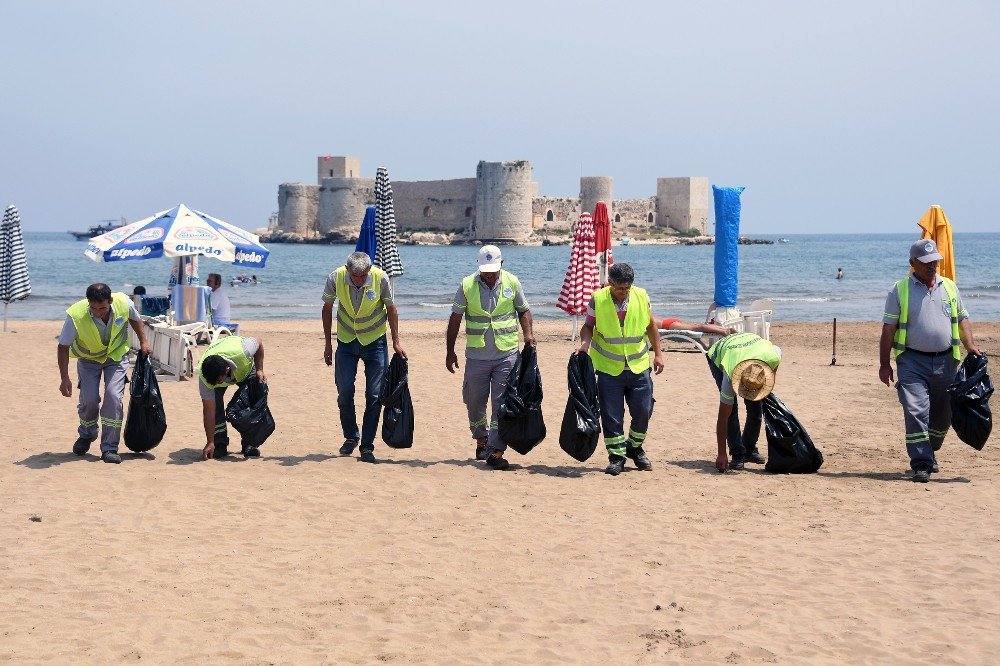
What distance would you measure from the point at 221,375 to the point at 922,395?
14.1ft

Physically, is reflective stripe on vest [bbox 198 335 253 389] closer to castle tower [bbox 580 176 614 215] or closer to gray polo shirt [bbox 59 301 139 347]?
gray polo shirt [bbox 59 301 139 347]

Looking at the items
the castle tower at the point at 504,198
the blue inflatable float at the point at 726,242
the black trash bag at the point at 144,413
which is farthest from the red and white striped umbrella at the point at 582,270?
the castle tower at the point at 504,198

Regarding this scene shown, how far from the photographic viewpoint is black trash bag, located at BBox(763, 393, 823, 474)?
644 centimetres

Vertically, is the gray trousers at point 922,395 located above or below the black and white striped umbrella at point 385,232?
below

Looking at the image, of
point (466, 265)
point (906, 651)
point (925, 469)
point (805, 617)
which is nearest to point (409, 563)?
point (805, 617)

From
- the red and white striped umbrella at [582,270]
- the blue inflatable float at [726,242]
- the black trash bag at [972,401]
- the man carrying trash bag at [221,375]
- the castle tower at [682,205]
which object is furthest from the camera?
the castle tower at [682,205]

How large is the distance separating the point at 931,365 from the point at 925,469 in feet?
2.09

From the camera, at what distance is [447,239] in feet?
272

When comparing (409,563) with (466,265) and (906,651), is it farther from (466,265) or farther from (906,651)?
(466,265)

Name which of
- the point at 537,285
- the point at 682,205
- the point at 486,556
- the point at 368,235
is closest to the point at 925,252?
the point at 486,556

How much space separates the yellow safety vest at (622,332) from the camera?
20.7 ft

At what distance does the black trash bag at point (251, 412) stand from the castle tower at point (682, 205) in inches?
3540

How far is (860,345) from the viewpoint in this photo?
15.6m

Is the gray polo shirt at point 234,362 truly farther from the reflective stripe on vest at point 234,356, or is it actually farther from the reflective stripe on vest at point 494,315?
the reflective stripe on vest at point 494,315
